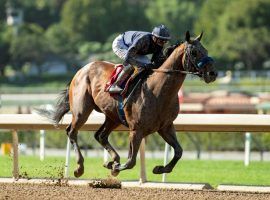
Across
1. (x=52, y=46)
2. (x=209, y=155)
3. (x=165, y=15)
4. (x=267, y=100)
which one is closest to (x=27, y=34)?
(x=52, y=46)

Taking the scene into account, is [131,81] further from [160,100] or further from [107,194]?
[107,194]

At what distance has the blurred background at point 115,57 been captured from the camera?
63.2 ft

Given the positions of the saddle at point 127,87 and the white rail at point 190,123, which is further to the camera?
the white rail at point 190,123

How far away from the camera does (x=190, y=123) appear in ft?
36.1

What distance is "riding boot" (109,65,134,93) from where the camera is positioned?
1023cm

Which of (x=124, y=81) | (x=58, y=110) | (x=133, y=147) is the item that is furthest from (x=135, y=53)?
(x=58, y=110)

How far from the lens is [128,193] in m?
9.54

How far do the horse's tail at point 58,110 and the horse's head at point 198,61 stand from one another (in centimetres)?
218

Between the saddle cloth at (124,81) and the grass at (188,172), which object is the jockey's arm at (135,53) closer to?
the saddle cloth at (124,81)

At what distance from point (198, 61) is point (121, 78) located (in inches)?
42.6

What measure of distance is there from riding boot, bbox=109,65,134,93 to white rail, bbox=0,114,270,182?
993 mm

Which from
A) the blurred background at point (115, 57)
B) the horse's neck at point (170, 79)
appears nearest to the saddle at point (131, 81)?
the horse's neck at point (170, 79)

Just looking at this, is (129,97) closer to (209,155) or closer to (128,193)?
(128,193)

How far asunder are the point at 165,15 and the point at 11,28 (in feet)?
85.5
